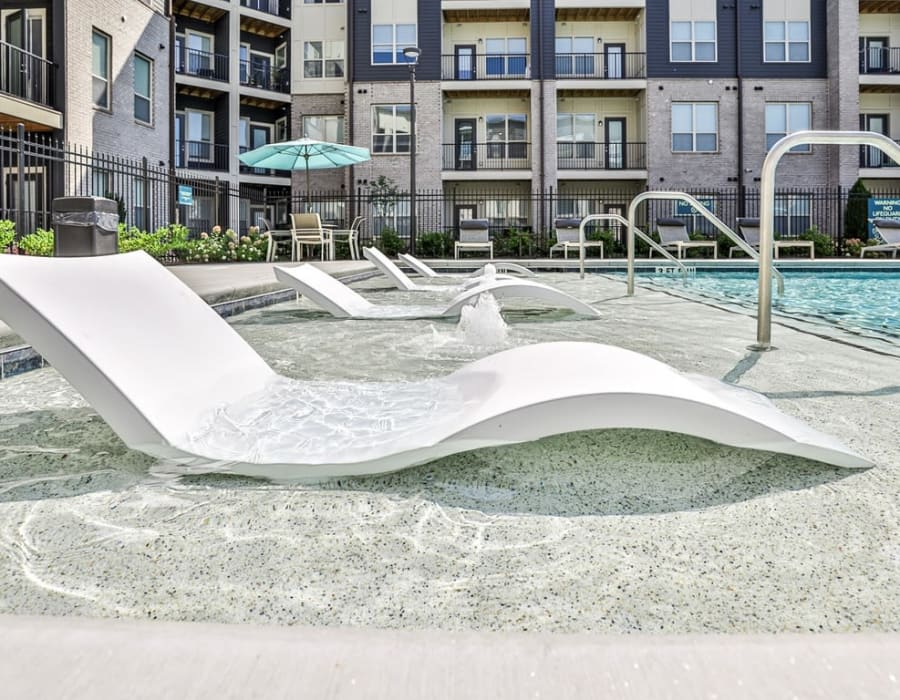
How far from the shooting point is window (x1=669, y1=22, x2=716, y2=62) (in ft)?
73.7

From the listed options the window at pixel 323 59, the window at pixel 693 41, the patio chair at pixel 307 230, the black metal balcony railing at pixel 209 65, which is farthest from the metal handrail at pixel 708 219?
the black metal balcony railing at pixel 209 65

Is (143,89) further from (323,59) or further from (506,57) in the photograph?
(506,57)

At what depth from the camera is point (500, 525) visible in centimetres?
132

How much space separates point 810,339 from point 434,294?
13.7 feet

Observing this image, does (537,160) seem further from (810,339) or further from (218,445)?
(218,445)

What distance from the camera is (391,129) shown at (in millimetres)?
23234

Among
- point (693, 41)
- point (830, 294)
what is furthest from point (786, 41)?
point (830, 294)

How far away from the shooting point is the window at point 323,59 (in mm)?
24562

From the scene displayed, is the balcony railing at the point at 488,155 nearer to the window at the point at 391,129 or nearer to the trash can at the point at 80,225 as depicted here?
the window at the point at 391,129

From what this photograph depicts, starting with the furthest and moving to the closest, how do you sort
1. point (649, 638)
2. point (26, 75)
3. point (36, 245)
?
1. point (26, 75)
2. point (36, 245)
3. point (649, 638)

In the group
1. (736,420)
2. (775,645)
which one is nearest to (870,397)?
(736,420)

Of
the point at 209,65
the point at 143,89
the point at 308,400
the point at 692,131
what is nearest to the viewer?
the point at 308,400

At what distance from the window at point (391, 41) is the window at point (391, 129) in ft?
4.92

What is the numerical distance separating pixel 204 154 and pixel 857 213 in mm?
21593
